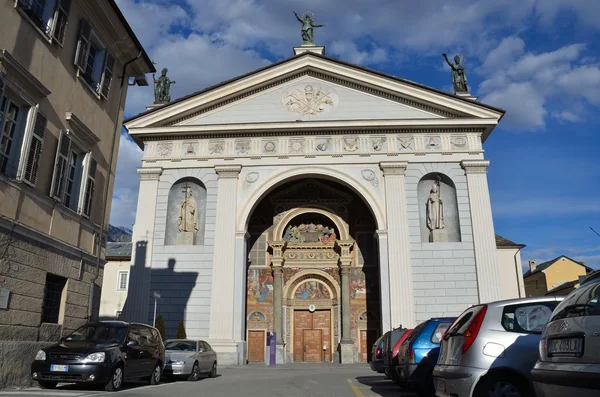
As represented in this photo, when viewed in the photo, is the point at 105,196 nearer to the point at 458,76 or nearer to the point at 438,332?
the point at 438,332

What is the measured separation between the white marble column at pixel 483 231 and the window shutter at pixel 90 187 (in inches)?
632

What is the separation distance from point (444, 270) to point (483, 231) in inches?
97.8

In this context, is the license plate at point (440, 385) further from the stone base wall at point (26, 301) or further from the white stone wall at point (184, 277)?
the white stone wall at point (184, 277)

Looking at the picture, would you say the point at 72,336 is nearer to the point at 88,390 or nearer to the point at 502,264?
the point at 88,390

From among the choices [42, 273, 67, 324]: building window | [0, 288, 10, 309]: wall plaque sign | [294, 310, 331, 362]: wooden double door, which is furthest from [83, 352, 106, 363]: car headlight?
[294, 310, 331, 362]: wooden double door

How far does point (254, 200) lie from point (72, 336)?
14.1 metres

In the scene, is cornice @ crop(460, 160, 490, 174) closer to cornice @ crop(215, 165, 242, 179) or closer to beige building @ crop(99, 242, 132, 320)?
cornice @ crop(215, 165, 242, 179)

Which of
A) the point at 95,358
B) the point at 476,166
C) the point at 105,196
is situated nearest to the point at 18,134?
the point at 105,196

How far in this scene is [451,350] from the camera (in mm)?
6383

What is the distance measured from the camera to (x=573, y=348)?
12.7ft

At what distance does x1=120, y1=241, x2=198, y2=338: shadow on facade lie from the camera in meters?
22.8

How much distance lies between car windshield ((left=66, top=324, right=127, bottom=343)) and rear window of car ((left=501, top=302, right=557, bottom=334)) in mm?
7770

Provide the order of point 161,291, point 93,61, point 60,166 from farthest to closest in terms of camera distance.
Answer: point 161,291 → point 93,61 → point 60,166

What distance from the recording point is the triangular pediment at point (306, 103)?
24562mm
